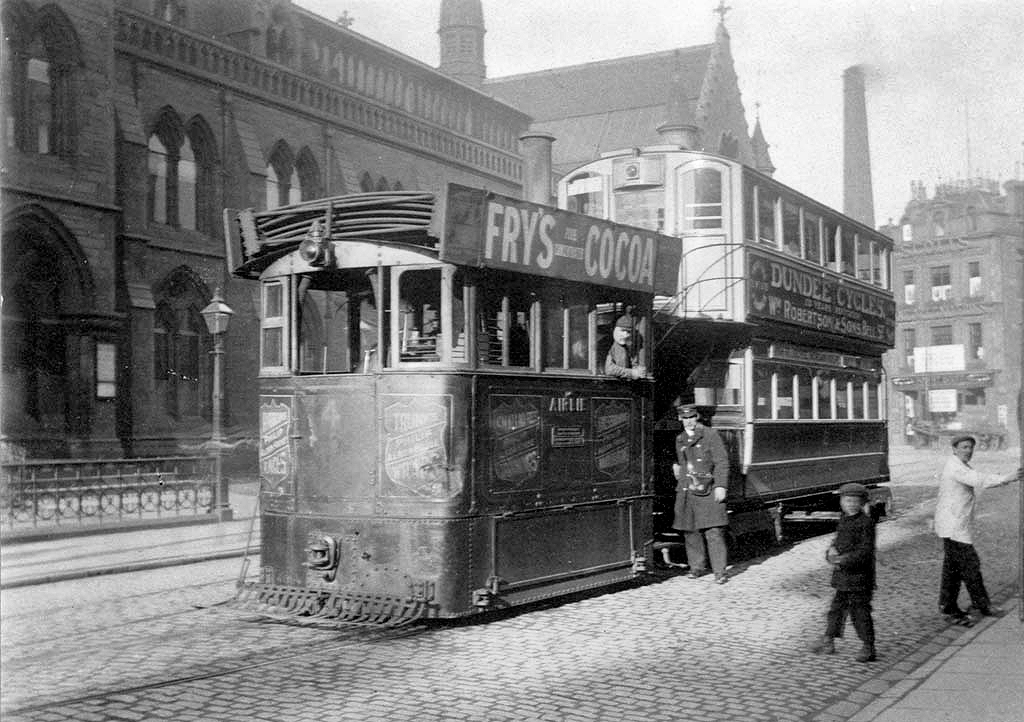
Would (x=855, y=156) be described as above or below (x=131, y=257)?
above

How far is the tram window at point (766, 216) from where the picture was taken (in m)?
14.0

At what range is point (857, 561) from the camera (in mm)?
7566

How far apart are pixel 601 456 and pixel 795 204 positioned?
650 centimetres

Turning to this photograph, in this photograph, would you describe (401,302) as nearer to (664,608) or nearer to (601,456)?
(601,456)

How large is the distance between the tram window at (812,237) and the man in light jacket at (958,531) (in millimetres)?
6820

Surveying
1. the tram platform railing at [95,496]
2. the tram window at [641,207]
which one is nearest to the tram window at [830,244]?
the tram window at [641,207]

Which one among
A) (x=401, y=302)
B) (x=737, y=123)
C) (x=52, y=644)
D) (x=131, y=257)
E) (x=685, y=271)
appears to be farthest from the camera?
(x=737, y=123)

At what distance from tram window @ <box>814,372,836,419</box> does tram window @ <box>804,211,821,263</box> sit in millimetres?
1714

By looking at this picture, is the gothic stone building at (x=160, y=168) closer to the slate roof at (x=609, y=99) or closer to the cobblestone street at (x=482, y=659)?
the cobblestone street at (x=482, y=659)

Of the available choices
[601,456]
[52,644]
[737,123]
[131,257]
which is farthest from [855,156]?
[52,644]

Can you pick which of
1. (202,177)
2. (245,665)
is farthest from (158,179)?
(245,665)

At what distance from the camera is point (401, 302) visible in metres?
9.02

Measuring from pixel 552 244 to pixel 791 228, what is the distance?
6522 millimetres

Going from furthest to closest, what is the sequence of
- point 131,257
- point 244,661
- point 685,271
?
point 131,257 → point 685,271 → point 244,661
